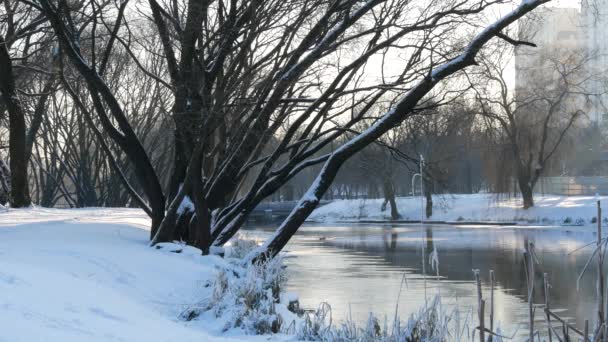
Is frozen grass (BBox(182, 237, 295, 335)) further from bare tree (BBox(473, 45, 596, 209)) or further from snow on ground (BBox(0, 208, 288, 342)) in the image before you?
bare tree (BBox(473, 45, 596, 209))

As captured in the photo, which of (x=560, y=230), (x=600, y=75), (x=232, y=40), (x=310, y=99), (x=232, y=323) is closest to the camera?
(x=232, y=323)

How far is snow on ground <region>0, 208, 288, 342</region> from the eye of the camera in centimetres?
605

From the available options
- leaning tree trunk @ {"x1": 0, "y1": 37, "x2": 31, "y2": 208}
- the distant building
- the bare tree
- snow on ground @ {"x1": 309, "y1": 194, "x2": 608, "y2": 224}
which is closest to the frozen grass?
the distant building

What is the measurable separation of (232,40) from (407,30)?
3128 mm

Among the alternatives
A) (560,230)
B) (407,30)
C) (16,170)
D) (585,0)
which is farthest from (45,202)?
(585,0)

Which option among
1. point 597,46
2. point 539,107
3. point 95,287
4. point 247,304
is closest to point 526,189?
point 539,107

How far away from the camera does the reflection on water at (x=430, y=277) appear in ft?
39.9

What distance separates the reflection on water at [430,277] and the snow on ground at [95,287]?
2105 millimetres

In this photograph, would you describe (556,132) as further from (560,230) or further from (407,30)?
(407,30)

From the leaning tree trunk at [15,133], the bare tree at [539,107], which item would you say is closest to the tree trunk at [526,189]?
the bare tree at [539,107]

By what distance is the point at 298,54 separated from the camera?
13.7m

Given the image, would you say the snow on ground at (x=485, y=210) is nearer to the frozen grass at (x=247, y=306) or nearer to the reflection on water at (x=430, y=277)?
the reflection on water at (x=430, y=277)

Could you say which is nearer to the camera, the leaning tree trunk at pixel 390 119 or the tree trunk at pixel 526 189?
the leaning tree trunk at pixel 390 119

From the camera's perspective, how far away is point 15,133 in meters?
22.4
